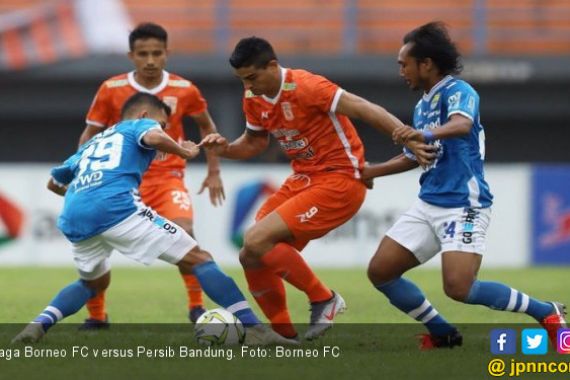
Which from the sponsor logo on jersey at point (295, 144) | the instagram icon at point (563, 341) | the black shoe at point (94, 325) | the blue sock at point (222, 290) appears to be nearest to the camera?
the instagram icon at point (563, 341)

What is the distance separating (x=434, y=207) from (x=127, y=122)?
1.93 meters

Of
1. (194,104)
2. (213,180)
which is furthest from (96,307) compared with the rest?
(194,104)

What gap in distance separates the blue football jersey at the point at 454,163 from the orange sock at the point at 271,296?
1107mm

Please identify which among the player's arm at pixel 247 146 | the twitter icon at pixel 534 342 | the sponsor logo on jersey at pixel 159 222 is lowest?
the twitter icon at pixel 534 342

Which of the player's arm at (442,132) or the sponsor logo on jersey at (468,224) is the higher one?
the player's arm at (442,132)

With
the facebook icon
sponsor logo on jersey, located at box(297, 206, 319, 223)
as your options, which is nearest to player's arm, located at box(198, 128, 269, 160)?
sponsor logo on jersey, located at box(297, 206, 319, 223)

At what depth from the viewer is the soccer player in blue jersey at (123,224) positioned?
7.04 m

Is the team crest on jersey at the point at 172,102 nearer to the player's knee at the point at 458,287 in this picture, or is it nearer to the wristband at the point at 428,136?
the wristband at the point at 428,136

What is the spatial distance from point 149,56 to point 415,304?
2.93 meters

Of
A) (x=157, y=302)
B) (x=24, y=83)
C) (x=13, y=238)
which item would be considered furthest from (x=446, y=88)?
(x=24, y=83)

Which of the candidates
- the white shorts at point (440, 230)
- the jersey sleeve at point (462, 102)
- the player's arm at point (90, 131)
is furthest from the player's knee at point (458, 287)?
the player's arm at point (90, 131)

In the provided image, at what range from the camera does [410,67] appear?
719 centimetres

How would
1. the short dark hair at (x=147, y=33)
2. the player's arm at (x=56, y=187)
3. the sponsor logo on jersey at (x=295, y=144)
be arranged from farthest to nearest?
1. the short dark hair at (x=147, y=33)
2. the player's arm at (x=56, y=187)
3. the sponsor logo on jersey at (x=295, y=144)

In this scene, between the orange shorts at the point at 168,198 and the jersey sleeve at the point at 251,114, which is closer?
the jersey sleeve at the point at 251,114
